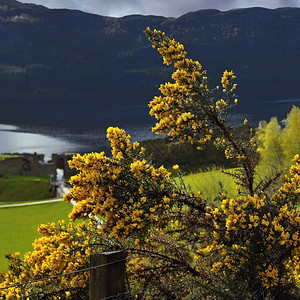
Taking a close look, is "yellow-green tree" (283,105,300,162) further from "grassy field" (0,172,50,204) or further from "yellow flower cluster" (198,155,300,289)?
"grassy field" (0,172,50,204)

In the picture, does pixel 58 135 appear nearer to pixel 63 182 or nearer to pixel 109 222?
pixel 63 182

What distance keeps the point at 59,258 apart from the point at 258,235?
3222 mm

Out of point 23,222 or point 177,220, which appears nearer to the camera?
point 177,220

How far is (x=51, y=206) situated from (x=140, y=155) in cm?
1574

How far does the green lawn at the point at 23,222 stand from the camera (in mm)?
12548

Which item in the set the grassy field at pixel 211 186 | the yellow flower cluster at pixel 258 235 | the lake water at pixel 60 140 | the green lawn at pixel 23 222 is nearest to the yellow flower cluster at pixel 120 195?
the yellow flower cluster at pixel 258 235

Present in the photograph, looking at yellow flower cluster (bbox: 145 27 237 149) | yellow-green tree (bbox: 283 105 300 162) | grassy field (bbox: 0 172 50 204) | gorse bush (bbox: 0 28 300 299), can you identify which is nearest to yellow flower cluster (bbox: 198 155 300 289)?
gorse bush (bbox: 0 28 300 299)

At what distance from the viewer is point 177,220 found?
5.74m

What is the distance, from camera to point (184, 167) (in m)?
33.6

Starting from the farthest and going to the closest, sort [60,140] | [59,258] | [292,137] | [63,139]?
1. [63,139]
2. [60,140]
3. [292,137]
4. [59,258]

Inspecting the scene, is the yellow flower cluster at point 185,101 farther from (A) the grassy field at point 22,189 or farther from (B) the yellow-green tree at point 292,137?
(A) the grassy field at point 22,189

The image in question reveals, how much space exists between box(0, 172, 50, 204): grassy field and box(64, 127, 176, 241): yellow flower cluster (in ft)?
97.5

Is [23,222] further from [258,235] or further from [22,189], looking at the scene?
[22,189]

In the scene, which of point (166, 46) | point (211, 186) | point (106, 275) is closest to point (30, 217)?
point (211, 186)
